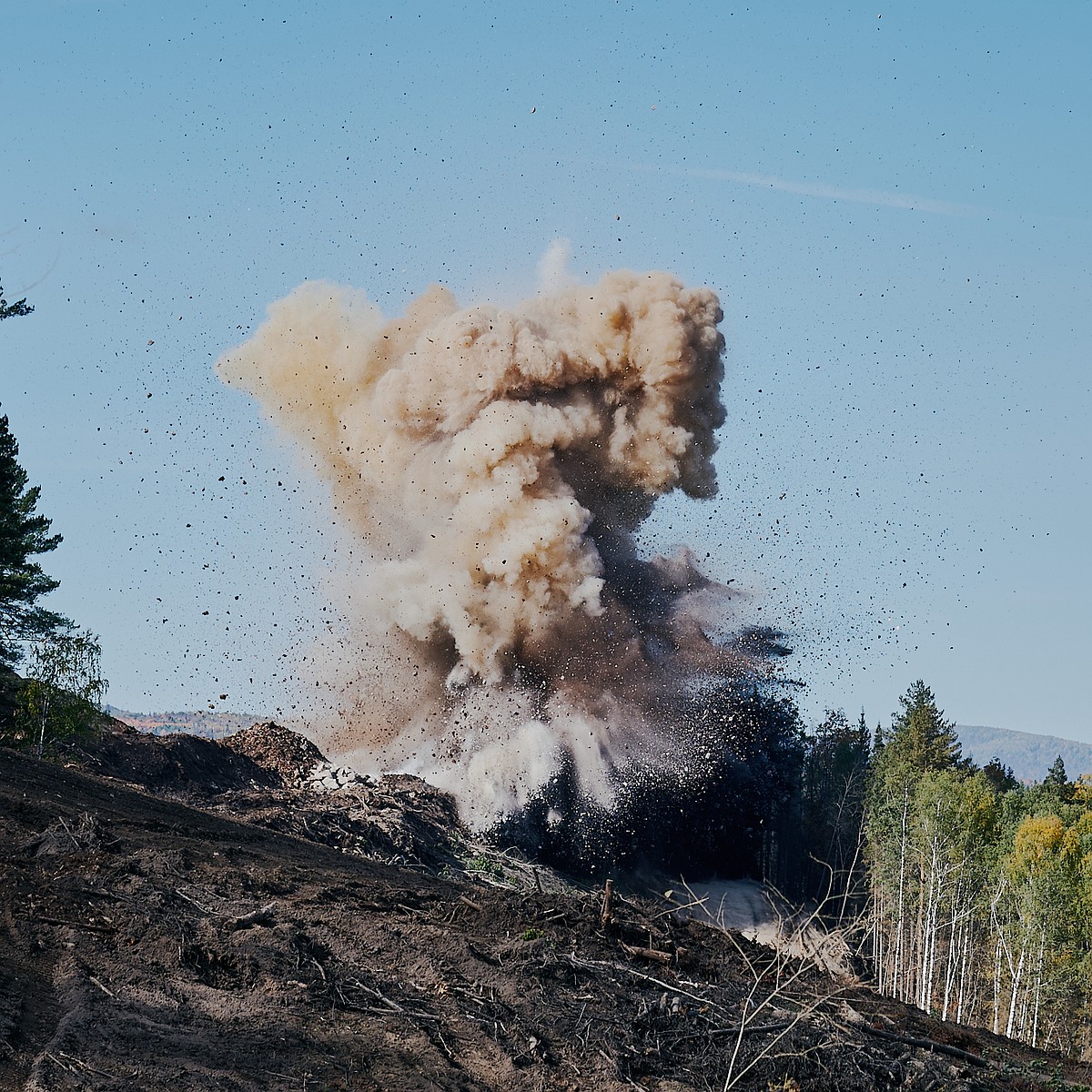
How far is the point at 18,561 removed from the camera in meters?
34.8

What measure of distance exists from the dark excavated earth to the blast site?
0.05 m

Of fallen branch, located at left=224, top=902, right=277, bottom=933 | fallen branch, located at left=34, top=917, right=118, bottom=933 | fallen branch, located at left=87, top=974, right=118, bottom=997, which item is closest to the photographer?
fallen branch, located at left=87, top=974, right=118, bottom=997

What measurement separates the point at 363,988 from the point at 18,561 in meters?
24.5

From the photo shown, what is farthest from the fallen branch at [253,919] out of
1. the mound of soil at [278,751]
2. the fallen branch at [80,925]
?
the mound of soil at [278,751]

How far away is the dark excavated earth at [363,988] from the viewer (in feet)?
38.5

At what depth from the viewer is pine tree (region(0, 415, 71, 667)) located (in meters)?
32.5

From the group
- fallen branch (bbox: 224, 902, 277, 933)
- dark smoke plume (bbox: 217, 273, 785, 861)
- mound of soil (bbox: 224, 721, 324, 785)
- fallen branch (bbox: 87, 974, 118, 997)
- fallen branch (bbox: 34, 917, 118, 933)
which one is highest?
dark smoke plume (bbox: 217, 273, 785, 861)

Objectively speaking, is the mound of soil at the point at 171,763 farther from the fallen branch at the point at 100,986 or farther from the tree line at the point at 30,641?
the fallen branch at the point at 100,986

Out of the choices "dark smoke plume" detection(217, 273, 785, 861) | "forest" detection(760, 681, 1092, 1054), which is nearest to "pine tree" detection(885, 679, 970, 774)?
"forest" detection(760, 681, 1092, 1054)

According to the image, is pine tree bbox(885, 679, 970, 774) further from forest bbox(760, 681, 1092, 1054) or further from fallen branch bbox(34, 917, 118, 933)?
fallen branch bbox(34, 917, 118, 933)

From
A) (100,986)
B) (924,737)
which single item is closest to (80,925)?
(100,986)

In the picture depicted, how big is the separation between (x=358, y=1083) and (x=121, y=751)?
2160cm

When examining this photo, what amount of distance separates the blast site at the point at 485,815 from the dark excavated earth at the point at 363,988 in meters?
0.05

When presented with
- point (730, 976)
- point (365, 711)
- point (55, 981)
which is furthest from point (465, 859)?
point (55, 981)
